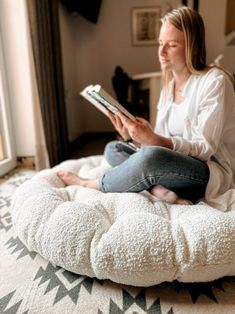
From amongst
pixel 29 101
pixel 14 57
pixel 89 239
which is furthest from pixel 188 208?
pixel 14 57

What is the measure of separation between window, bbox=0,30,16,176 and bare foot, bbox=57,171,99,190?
690mm

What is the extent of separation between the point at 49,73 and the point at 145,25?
1.45 m

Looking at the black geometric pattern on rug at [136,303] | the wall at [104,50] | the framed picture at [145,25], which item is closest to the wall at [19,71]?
the wall at [104,50]

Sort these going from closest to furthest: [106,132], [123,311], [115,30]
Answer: [123,311] < [115,30] < [106,132]

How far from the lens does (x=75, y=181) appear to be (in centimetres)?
105

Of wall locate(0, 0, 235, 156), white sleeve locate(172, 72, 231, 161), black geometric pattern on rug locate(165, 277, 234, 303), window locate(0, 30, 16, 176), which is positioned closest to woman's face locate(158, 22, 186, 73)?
white sleeve locate(172, 72, 231, 161)

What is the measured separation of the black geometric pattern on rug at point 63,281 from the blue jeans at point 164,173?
309 mm

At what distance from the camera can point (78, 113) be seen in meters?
2.80

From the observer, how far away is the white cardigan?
2.71 ft

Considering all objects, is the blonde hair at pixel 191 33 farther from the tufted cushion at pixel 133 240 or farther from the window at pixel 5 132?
the window at pixel 5 132

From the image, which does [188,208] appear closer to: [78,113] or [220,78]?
[220,78]

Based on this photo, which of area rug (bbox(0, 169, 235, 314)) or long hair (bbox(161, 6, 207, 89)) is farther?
long hair (bbox(161, 6, 207, 89))

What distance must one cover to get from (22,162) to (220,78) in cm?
139

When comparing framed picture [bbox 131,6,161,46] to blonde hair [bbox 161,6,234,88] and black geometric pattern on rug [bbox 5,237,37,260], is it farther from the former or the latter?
black geometric pattern on rug [bbox 5,237,37,260]
